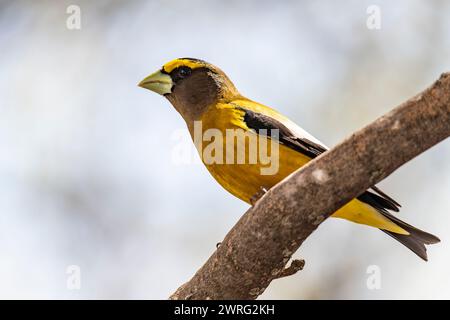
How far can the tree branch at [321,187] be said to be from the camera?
3.05 metres

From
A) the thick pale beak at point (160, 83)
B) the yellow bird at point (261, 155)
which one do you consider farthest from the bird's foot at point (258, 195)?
the thick pale beak at point (160, 83)

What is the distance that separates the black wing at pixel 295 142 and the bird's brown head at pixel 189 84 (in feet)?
2.01

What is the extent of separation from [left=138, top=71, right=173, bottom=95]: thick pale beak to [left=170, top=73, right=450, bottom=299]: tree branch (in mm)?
2162

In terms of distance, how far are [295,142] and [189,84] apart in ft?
4.17

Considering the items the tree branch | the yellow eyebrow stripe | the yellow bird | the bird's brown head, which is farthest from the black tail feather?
the yellow eyebrow stripe

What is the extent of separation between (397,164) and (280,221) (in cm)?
63

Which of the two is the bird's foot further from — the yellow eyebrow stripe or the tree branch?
the yellow eyebrow stripe

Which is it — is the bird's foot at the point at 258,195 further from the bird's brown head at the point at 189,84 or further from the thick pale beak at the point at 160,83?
the thick pale beak at the point at 160,83

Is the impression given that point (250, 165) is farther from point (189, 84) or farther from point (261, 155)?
point (189, 84)

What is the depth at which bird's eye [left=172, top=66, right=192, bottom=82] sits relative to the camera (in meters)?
5.46

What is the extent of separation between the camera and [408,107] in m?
3.08
